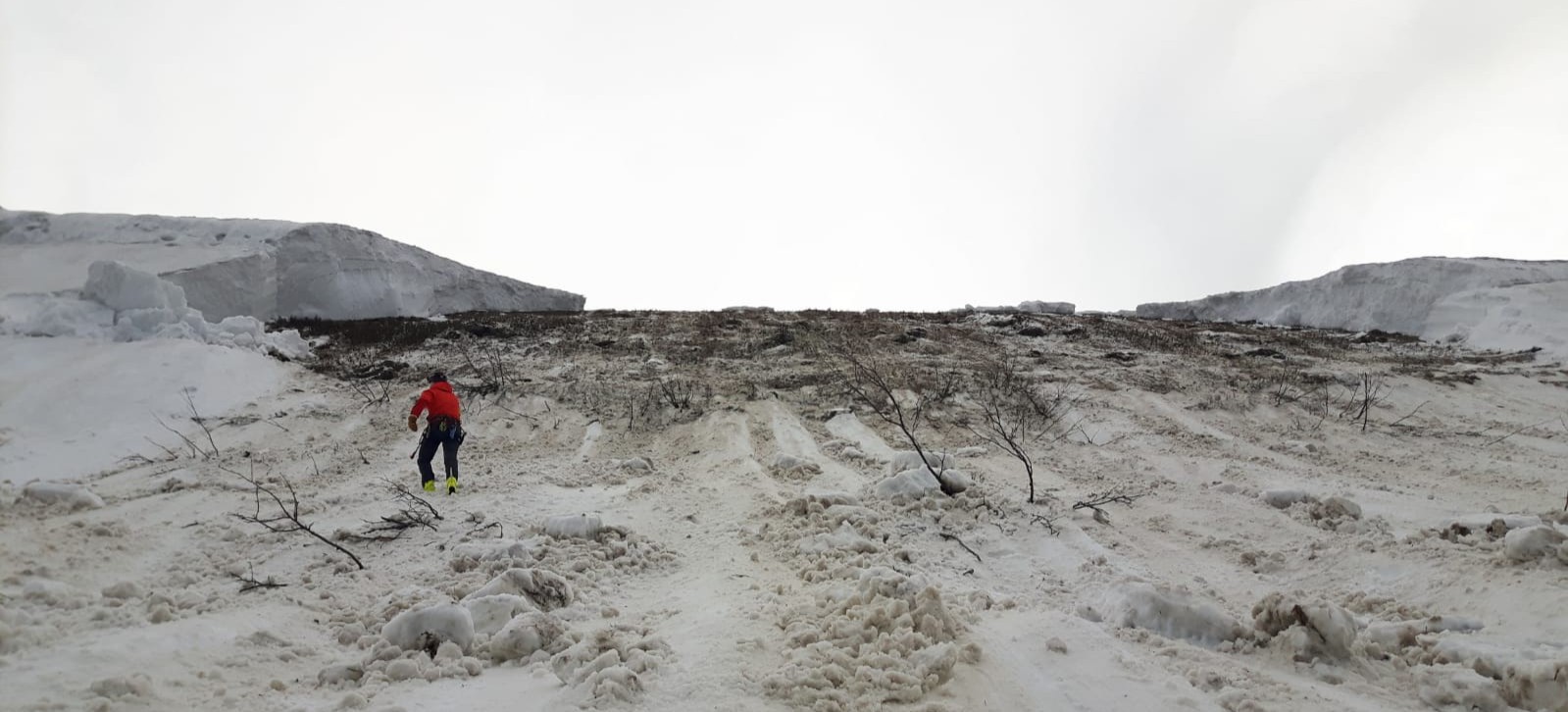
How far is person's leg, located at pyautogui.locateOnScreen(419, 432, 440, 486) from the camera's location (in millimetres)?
5953

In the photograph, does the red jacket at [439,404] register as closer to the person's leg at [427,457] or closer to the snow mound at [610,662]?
the person's leg at [427,457]

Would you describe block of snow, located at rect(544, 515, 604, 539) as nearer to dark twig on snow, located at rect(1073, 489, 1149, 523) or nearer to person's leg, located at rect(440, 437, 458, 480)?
person's leg, located at rect(440, 437, 458, 480)

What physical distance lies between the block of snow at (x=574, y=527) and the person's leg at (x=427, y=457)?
195cm

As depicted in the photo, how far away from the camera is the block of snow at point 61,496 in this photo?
15.6 ft

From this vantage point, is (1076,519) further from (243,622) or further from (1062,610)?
(243,622)

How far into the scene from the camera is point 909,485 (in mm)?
5098

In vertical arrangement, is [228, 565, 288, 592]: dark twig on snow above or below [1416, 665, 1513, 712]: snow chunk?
below

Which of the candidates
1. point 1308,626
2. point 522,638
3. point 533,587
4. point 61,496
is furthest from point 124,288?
point 1308,626

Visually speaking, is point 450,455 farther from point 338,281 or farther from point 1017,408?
point 338,281

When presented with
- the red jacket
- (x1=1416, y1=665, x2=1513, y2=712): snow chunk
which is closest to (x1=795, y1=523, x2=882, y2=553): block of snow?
(x1=1416, y1=665, x2=1513, y2=712): snow chunk

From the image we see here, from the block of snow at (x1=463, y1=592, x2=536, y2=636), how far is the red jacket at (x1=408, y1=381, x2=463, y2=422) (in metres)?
3.40

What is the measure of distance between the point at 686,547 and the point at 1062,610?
2.14m

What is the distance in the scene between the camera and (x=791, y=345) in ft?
46.4

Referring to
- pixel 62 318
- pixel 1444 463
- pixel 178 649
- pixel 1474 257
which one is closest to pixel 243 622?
pixel 178 649
